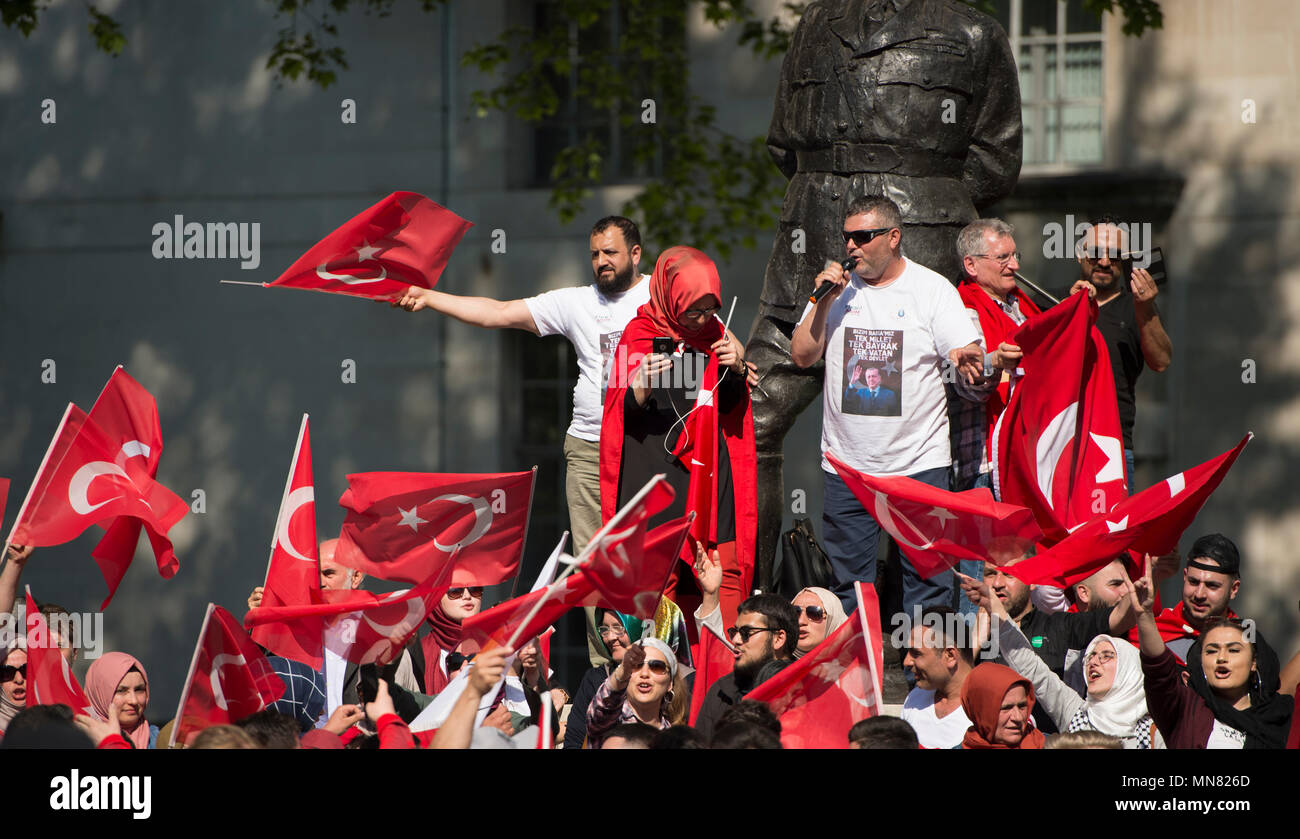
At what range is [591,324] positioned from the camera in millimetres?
6891

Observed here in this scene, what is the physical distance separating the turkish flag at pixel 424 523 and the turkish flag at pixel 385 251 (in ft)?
2.60

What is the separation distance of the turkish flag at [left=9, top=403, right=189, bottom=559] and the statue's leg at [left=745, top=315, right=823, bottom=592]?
7.73ft

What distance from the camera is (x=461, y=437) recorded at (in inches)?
520

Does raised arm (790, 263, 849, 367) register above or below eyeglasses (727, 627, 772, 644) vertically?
above

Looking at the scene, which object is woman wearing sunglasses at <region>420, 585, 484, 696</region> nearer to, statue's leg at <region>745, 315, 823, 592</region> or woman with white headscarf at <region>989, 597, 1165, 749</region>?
statue's leg at <region>745, 315, 823, 592</region>

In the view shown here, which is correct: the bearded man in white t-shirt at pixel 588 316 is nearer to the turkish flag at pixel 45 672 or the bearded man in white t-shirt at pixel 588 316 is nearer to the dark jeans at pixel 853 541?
the dark jeans at pixel 853 541

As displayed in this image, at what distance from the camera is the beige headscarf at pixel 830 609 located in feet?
20.8

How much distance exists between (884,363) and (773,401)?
3.81ft

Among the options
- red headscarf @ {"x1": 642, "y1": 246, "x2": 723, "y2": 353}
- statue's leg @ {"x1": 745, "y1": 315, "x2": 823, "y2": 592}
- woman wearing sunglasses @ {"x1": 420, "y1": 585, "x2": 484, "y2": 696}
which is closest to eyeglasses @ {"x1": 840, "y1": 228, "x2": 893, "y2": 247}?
red headscarf @ {"x1": 642, "y1": 246, "x2": 723, "y2": 353}

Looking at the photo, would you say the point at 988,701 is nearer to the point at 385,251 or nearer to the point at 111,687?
the point at 111,687

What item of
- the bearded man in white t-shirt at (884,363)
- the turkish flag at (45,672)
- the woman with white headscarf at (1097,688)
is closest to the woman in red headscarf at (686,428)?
the bearded man in white t-shirt at (884,363)

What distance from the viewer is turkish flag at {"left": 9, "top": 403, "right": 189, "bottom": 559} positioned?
254 inches
